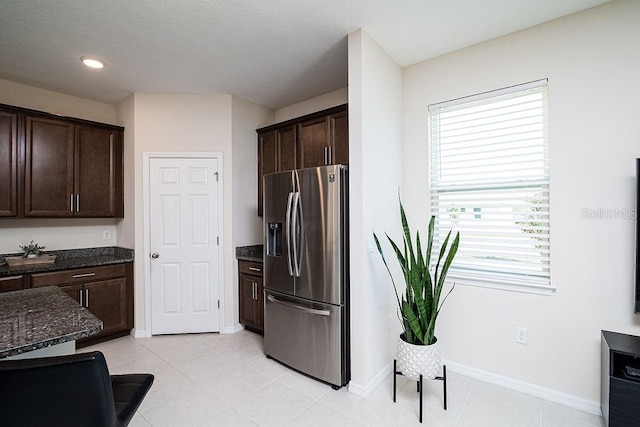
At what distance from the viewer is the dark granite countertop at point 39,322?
Answer: 1.12m

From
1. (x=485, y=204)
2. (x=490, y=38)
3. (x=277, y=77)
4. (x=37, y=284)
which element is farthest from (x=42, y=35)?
(x=485, y=204)

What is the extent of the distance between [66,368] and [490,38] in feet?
10.3

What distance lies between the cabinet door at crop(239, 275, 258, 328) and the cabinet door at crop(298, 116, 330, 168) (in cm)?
145

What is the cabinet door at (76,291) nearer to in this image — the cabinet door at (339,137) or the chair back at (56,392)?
the chair back at (56,392)

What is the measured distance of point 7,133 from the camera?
278 cm

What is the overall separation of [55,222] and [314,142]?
118 inches

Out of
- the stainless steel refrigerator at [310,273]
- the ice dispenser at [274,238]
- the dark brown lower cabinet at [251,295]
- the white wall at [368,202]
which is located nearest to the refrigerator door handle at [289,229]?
the stainless steel refrigerator at [310,273]

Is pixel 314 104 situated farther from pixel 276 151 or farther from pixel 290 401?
pixel 290 401

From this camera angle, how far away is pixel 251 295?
3342 millimetres

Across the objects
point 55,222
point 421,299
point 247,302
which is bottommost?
point 247,302

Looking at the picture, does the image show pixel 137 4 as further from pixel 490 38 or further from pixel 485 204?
pixel 485 204

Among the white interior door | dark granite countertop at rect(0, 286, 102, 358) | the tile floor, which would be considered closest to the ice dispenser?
the white interior door

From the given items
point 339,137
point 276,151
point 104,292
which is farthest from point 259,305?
point 339,137

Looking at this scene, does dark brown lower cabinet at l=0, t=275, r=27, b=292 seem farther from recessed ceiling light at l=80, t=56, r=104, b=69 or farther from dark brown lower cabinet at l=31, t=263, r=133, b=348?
recessed ceiling light at l=80, t=56, r=104, b=69
